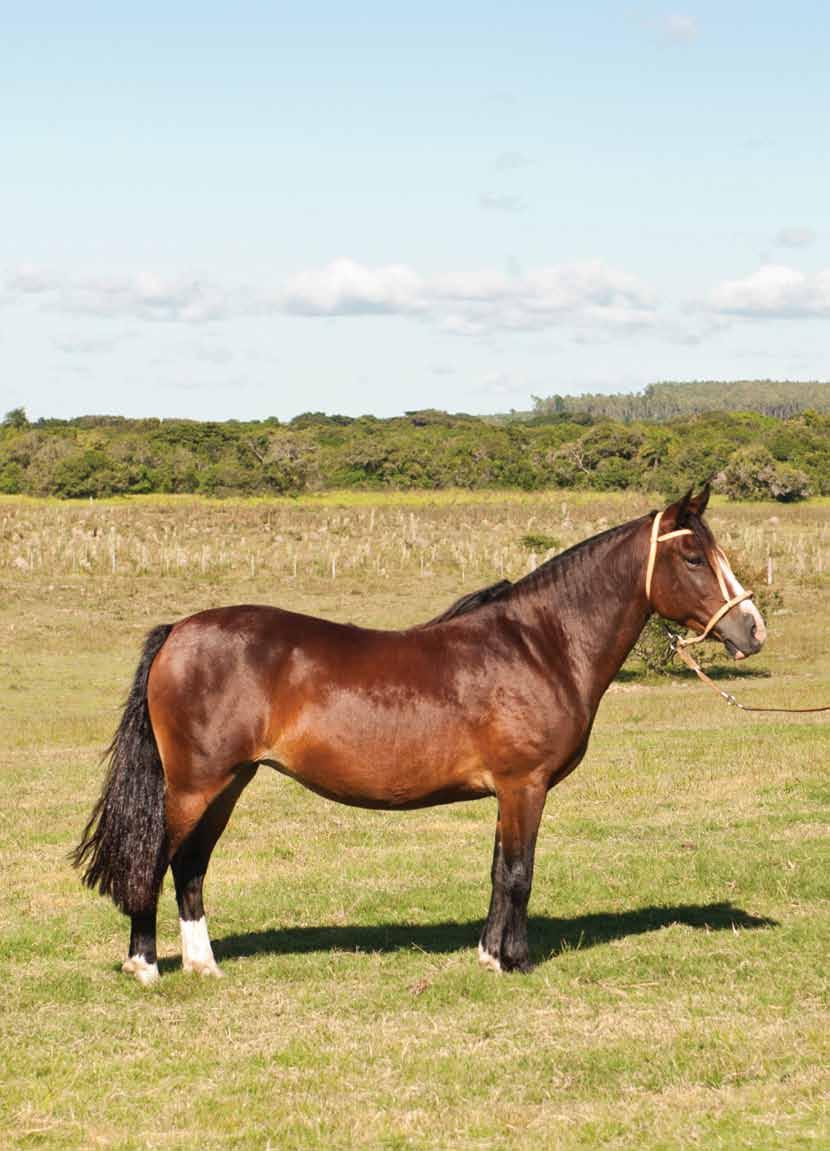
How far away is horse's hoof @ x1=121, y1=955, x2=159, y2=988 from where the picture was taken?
7.92 meters

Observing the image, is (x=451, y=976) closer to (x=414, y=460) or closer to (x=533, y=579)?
(x=533, y=579)

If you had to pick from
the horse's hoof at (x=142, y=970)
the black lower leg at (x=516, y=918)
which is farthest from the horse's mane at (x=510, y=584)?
the horse's hoof at (x=142, y=970)

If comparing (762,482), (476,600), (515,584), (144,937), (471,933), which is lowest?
(471,933)

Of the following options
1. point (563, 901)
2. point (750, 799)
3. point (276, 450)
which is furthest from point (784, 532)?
point (563, 901)

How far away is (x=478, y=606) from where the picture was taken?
8469 millimetres

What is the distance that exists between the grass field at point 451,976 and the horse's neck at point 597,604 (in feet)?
5.88

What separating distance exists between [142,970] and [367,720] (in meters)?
1.93

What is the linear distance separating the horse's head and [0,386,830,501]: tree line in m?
65.9

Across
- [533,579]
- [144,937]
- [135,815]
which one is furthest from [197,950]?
[533,579]

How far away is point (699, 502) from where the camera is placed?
8117 millimetres

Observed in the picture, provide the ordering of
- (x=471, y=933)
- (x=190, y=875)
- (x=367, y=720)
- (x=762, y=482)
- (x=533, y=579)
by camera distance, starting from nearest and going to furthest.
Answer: (x=367, y=720), (x=190, y=875), (x=533, y=579), (x=471, y=933), (x=762, y=482)

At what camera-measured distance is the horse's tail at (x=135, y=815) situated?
7.97 metres

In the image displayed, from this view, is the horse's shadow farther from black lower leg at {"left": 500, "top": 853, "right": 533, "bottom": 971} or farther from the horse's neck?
the horse's neck

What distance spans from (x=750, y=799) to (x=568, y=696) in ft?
19.7
